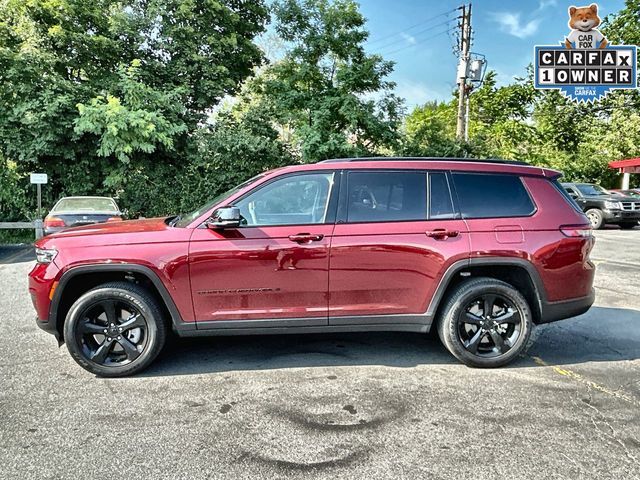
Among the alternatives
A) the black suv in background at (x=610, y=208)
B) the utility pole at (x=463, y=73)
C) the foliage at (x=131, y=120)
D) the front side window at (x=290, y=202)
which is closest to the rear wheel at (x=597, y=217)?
the black suv in background at (x=610, y=208)

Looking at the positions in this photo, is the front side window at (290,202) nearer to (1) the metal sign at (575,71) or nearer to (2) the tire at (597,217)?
(2) the tire at (597,217)

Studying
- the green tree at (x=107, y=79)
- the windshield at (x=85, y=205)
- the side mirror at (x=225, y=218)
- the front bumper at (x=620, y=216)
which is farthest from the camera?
the front bumper at (x=620, y=216)

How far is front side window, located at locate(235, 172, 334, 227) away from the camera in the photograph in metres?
4.08

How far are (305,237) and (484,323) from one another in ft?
5.69

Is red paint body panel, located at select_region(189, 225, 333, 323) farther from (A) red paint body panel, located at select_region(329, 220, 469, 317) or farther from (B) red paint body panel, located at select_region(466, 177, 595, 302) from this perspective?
(B) red paint body panel, located at select_region(466, 177, 595, 302)

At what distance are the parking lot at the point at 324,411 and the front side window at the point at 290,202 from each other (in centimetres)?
129

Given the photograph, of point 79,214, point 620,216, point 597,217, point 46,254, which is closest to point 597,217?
point 597,217

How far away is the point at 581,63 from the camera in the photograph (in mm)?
20344

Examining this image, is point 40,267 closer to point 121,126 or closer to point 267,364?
point 267,364

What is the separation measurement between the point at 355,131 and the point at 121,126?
7.67 metres

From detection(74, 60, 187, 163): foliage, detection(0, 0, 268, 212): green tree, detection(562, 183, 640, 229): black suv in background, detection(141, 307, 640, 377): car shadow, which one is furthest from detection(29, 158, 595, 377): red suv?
detection(562, 183, 640, 229): black suv in background

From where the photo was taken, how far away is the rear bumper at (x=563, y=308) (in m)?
4.18

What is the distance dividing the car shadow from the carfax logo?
59.3 feet

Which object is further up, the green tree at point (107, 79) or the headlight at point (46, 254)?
the green tree at point (107, 79)
